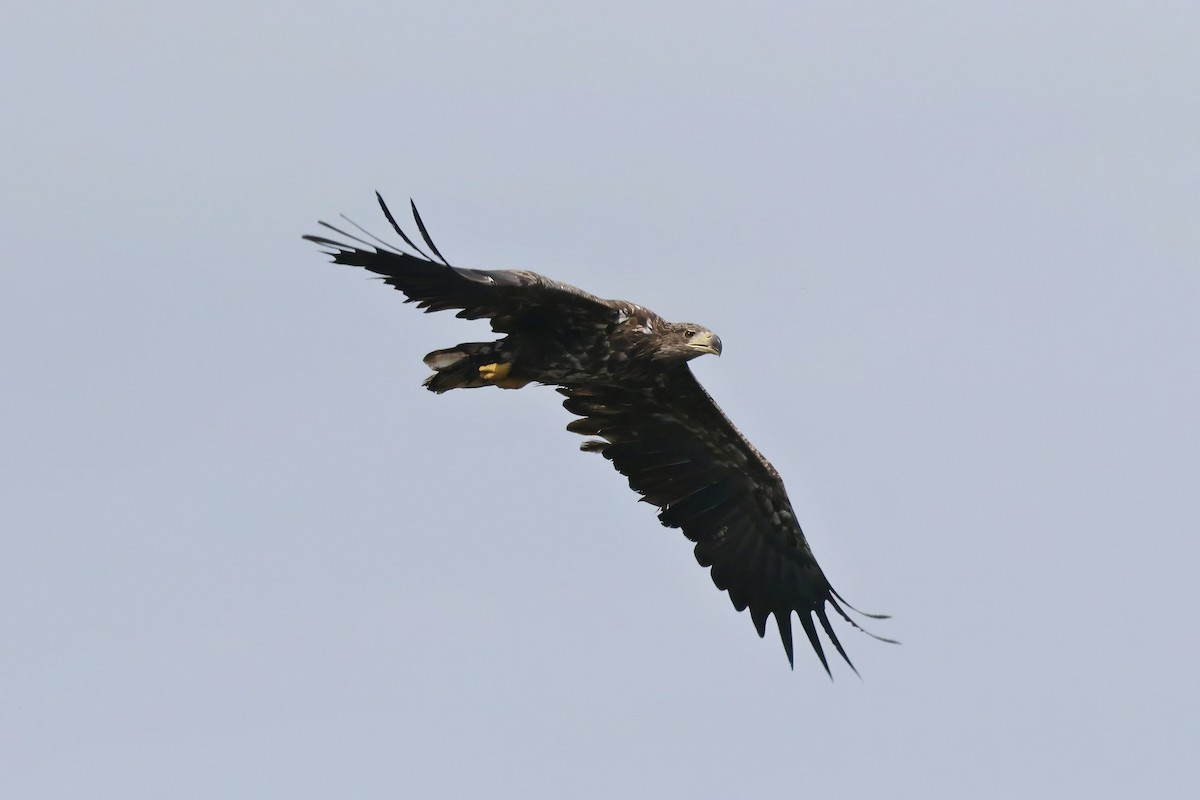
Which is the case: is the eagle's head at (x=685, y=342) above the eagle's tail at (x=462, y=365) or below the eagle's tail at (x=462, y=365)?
above

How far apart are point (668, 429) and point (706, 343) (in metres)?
2.29

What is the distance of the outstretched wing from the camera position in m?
18.6

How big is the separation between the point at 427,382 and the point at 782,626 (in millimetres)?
5351

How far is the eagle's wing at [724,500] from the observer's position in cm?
2277

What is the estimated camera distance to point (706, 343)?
2070 centimetres

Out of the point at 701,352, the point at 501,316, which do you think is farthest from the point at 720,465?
the point at 501,316

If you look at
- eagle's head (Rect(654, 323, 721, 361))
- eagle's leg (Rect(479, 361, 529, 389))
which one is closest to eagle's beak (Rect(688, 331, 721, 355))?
eagle's head (Rect(654, 323, 721, 361))

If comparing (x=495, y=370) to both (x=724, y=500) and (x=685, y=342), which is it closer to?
(x=685, y=342)

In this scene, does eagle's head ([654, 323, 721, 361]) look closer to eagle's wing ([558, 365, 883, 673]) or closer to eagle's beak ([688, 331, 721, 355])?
eagle's beak ([688, 331, 721, 355])

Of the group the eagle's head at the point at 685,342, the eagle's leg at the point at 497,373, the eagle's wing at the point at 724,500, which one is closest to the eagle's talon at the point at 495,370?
the eagle's leg at the point at 497,373

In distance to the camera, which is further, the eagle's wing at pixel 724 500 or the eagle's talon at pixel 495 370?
the eagle's wing at pixel 724 500

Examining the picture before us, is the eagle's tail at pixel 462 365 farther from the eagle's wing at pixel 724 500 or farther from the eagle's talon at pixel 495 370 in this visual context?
the eagle's wing at pixel 724 500

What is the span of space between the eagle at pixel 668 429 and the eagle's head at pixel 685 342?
14 millimetres

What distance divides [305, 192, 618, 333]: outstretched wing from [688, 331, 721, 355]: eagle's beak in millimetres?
987
